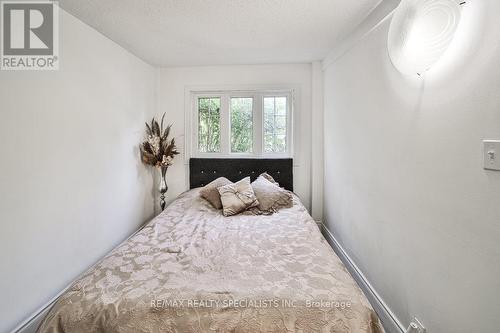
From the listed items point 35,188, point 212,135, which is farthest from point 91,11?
point 212,135

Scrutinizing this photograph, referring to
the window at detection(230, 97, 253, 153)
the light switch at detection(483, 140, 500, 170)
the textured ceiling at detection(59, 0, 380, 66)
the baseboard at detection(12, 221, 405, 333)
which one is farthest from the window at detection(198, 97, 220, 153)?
the light switch at detection(483, 140, 500, 170)

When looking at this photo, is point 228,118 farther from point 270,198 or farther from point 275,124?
point 270,198

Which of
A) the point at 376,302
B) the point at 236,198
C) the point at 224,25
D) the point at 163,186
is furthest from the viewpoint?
the point at 163,186

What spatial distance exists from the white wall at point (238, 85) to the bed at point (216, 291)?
162cm

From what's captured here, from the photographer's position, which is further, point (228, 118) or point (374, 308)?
point (228, 118)

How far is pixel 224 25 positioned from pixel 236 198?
1.68 meters

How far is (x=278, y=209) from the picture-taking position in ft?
9.01

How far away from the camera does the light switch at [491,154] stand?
0.95 meters

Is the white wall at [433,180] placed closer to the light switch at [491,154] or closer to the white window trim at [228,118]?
the light switch at [491,154]

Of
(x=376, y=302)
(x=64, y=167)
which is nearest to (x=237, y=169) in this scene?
(x=64, y=167)

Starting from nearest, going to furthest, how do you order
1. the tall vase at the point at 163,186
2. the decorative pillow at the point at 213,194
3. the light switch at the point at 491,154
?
the light switch at the point at 491,154
the decorative pillow at the point at 213,194
the tall vase at the point at 163,186

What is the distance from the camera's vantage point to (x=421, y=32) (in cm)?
121

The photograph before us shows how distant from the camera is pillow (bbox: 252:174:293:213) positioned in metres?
2.72

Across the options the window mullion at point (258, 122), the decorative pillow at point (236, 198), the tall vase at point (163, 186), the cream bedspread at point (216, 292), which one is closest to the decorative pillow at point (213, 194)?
the decorative pillow at point (236, 198)
